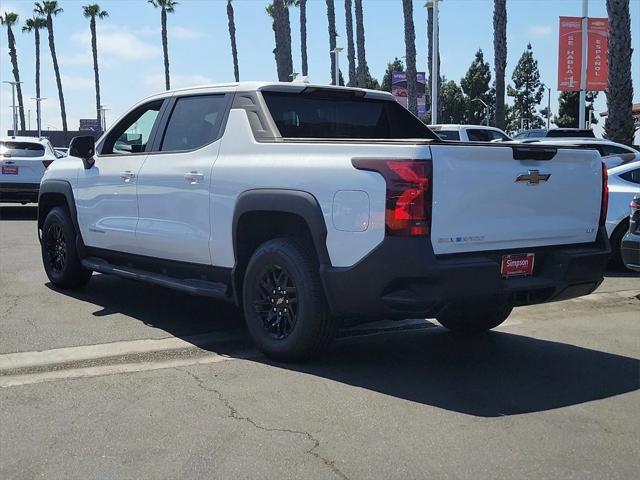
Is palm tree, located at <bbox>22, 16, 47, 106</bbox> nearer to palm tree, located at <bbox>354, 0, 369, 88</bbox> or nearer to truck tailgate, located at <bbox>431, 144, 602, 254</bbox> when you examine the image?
palm tree, located at <bbox>354, 0, 369, 88</bbox>

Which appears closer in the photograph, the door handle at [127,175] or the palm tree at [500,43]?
the door handle at [127,175]

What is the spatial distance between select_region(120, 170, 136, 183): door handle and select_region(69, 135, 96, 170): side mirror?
2.19 feet

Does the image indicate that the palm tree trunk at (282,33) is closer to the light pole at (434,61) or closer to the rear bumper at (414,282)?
the light pole at (434,61)

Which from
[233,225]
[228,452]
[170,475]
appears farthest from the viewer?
[233,225]

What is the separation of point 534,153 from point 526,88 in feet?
284

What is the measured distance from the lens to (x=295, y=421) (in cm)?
425

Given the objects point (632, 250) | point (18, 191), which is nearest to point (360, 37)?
point (18, 191)

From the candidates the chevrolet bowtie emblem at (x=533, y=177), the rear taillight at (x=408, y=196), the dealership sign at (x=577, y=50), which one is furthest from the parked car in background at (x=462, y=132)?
the rear taillight at (x=408, y=196)

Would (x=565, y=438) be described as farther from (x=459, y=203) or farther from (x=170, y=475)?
(x=170, y=475)

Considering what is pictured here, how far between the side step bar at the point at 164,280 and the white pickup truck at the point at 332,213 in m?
0.03

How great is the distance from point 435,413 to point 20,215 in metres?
15.4

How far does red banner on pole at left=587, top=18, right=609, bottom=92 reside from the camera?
93.7ft

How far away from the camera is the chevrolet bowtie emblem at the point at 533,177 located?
4992 millimetres

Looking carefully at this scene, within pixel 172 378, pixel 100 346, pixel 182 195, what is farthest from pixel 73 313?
pixel 172 378
